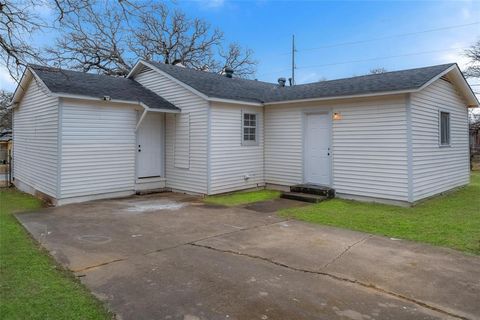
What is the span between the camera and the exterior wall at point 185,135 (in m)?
10.2

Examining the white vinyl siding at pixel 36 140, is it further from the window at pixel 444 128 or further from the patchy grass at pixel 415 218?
the window at pixel 444 128

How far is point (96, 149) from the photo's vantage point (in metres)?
9.60

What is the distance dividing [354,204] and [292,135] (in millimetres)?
3019

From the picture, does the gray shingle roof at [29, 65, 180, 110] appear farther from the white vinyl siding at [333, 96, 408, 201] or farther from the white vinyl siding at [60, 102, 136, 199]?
the white vinyl siding at [333, 96, 408, 201]

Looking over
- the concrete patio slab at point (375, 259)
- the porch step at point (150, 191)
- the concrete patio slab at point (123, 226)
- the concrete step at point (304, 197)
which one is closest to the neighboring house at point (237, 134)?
the porch step at point (150, 191)

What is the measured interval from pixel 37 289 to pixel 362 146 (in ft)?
26.2

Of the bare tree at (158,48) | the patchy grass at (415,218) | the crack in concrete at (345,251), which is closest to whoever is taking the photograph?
the crack in concrete at (345,251)

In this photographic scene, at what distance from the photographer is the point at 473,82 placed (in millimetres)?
25500

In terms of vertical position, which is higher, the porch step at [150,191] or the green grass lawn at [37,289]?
the porch step at [150,191]

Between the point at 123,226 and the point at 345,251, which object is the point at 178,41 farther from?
the point at 345,251

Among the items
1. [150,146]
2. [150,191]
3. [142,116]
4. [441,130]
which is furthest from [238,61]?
[441,130]

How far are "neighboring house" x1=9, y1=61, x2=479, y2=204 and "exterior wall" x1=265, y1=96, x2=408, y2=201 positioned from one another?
0.03m

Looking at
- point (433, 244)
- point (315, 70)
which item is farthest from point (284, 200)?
point (315, 70)

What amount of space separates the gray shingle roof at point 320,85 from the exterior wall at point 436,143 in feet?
1.50
